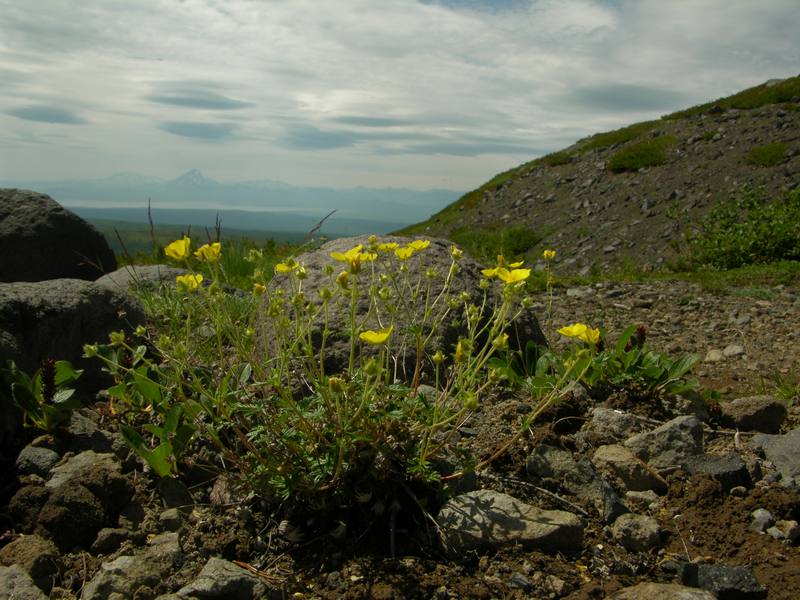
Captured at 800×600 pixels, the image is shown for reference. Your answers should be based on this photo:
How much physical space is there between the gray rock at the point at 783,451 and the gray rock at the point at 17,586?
3411mm

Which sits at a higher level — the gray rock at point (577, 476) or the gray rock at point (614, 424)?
the gray rock at point (614, 424)

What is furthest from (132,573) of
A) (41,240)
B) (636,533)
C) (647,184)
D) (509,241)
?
(647,184)

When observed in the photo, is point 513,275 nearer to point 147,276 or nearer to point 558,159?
point 147,276

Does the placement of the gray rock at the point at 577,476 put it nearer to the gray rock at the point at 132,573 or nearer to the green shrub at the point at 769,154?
the gray rock at the point at 132,573

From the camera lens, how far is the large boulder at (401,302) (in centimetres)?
420

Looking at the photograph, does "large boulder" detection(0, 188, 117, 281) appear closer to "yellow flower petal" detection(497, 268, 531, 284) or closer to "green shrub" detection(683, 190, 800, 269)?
"yellow flower petal" detection(497, 268, 531, 284)

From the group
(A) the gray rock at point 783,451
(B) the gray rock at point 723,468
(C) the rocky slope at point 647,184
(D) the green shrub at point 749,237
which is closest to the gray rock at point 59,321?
(B) the gray rock at point 723,468

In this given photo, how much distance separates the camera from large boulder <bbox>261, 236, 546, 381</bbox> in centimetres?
420

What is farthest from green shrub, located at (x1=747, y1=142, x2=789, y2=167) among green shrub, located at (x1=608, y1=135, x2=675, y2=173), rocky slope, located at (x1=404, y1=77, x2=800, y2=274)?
green shrub, located at (x1=608, y1=135, x2=675, y2=173)

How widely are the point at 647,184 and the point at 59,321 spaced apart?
764 inches

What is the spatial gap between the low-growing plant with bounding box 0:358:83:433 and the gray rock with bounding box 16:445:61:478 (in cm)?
18

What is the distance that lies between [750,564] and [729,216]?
1289cm

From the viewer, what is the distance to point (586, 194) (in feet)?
73.3

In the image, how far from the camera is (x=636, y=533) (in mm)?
2693
